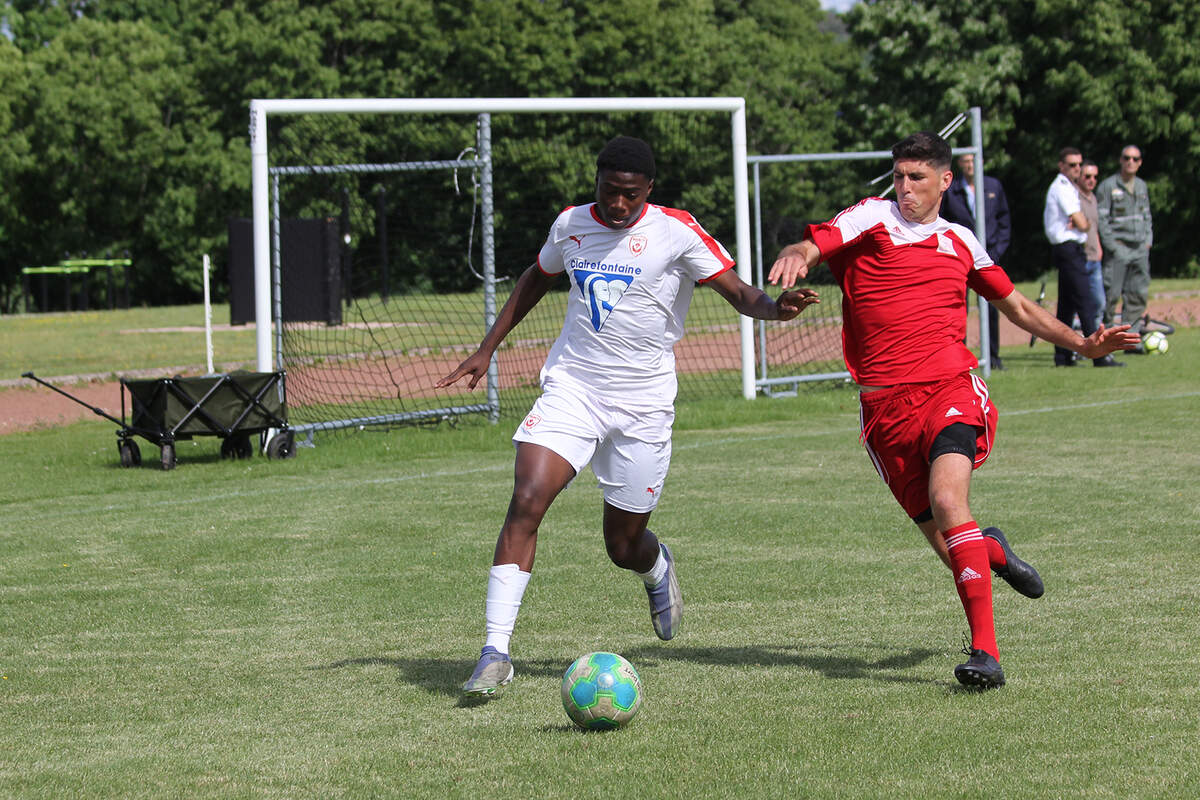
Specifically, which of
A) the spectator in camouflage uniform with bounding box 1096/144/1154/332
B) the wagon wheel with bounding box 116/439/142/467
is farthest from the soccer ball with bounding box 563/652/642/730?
the spectator in camouflage uniform with bounding box 1096/144/1154/332

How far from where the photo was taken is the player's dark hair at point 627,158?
229 inches

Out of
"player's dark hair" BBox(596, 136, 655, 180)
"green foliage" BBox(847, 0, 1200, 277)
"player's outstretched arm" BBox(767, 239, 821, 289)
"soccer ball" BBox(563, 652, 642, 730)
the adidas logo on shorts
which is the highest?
"green foliage" BBox(847, 0, 1200, 277)

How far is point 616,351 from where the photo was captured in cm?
604

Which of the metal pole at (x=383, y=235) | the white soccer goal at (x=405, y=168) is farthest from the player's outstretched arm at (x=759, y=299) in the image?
the metal pole at (x=383, y=235)

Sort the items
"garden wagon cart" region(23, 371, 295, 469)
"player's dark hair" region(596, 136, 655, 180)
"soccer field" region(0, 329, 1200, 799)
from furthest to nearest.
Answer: "garden wagon cart" region(23, 371, 295, 469) < "player's dark hair" region(596, 136, 655, 180) < "soccer field" region(0, 329, 1200, 799)

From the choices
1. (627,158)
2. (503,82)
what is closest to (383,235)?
(627,158)

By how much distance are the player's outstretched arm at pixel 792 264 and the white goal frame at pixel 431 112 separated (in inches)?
305

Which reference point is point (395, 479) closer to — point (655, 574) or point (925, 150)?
point (655, 574)

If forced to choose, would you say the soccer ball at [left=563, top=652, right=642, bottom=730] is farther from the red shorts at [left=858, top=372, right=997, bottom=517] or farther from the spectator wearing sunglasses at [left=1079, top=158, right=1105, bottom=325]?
the spectator wearing sunglasses at [left=1079, top=158, right=1105, bottom=325]

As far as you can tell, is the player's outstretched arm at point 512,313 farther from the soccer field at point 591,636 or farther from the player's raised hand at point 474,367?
the soccer field at point 591,636

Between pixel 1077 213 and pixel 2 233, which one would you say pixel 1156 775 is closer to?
pixel 1077 213

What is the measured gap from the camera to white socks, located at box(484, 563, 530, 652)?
5.69m

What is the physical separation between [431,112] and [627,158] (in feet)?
28.2

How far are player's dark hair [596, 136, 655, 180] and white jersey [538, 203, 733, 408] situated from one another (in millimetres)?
242
